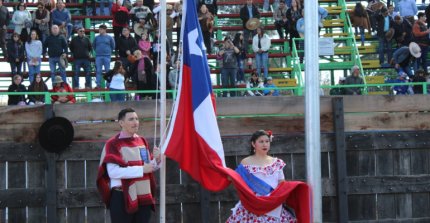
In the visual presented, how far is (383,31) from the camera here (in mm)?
23672

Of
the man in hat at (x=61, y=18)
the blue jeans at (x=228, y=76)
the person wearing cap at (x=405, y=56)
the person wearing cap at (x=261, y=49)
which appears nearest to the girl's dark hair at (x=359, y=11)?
the person wearing cap at (x=405, y=56)

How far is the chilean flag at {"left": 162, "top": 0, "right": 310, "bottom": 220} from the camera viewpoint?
36.4ft

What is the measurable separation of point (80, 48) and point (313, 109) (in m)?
10.7

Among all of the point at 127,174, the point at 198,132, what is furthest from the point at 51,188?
the point at 198,132

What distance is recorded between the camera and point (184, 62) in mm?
11258

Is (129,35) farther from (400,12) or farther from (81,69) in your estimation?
(400,12)

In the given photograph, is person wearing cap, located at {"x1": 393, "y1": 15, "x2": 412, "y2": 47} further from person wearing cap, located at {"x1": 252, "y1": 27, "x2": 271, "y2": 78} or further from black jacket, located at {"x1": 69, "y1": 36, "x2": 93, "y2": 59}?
black jacket, located at {"x1": 69, "y1": 36, "x2": 93, "y2": 59}

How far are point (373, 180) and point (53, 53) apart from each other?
9650mm

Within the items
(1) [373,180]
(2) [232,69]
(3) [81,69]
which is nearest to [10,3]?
(3) [81,69]

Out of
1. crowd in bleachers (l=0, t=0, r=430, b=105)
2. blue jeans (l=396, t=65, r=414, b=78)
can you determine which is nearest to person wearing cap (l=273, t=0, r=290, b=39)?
crowd in bleachers (l=0, t=0, r=430, b=105)

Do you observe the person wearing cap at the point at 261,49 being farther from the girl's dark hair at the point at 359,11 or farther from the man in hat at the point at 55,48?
the man in hat at the point at 55,48

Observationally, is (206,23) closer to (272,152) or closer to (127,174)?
(272,152)

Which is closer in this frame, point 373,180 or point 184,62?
point 184,62

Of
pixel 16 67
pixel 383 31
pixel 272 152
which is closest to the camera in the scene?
pixel 272 152
